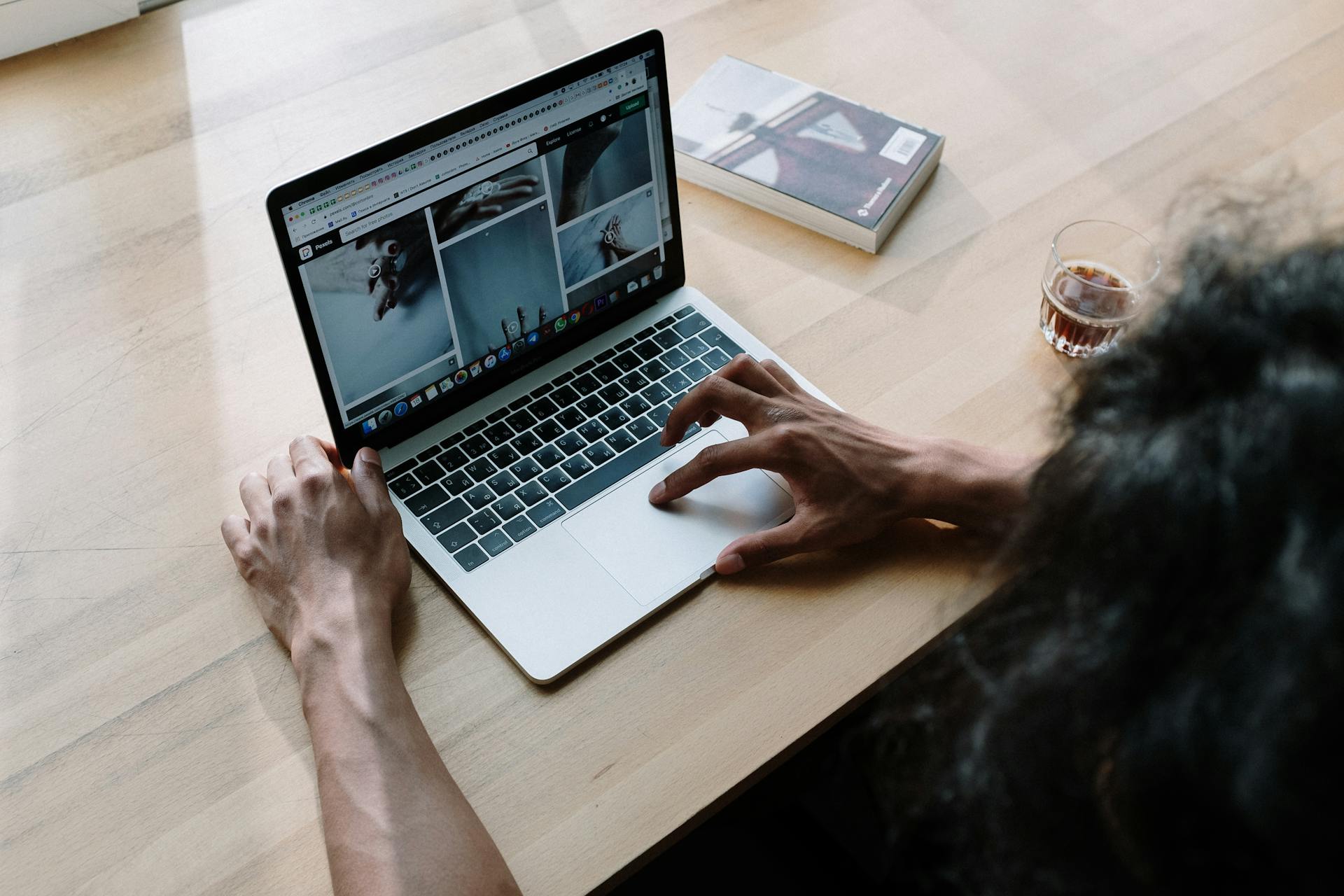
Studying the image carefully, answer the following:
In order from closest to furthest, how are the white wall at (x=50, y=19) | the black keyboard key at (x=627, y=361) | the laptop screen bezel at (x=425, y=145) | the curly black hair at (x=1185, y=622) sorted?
the curly black hair at (x=1185, y=622)
the laptop screen bezel at (x=425, y=145)
the black keyboard key at (x=627, y=361)
the white wall at (x=50, y=19)

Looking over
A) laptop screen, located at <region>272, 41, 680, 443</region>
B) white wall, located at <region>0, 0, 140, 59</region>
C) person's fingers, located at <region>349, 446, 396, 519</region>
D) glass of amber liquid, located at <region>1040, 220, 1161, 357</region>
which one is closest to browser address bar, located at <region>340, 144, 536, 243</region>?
laptop screen, located at <region>272, 41, 680, 443</region>

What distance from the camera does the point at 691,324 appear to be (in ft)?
3.61

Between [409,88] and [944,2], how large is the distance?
28.6 inches

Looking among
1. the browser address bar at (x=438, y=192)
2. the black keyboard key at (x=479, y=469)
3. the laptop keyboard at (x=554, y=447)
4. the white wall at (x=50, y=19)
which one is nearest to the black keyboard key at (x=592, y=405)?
the laptop keyboard at (x=554, y=447)

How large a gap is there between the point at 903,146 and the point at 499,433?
58 cm

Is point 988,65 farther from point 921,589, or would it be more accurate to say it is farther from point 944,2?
point 921,589

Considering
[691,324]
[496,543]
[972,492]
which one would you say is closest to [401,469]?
[496,543]

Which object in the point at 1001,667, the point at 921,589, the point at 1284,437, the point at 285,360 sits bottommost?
the point at 921,589

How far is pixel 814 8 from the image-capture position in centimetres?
148

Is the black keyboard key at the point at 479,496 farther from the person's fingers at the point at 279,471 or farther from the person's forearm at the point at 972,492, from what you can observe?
the person's forearm at the point at 972,492

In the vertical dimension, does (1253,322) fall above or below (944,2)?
above

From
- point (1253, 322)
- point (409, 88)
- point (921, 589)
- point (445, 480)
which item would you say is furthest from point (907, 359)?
point (409, 88)

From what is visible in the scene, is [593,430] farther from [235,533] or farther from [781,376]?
[235,533]

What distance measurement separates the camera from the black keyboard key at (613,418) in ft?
3.33
